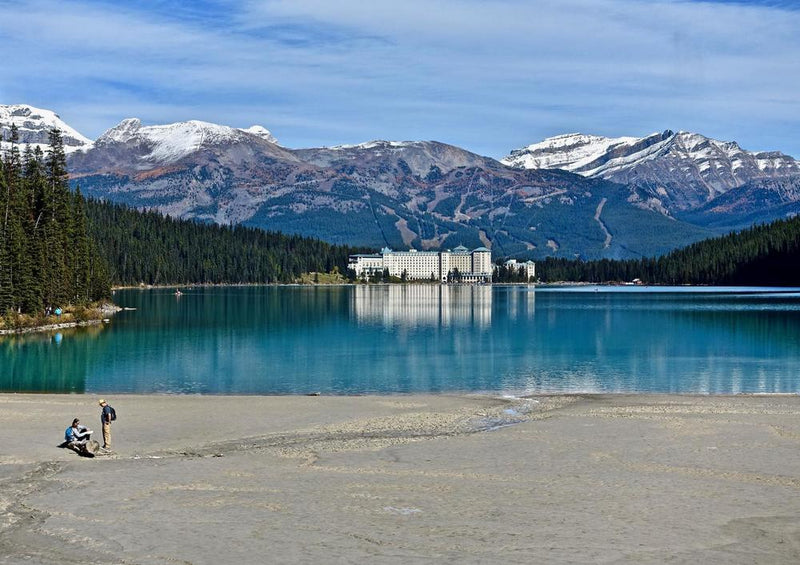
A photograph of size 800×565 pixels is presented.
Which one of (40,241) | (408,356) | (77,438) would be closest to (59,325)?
(40,241)

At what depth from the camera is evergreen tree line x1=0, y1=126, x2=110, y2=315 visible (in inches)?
Result: 3880

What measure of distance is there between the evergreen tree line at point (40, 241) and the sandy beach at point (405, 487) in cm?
5844

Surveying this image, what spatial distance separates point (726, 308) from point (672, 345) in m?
71.5

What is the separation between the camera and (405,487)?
2764cm

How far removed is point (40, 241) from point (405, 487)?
289ft

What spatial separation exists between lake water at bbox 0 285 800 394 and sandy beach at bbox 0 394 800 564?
548 inches

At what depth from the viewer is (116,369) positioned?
67000 mm

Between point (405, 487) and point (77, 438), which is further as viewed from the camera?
point (77, 438)

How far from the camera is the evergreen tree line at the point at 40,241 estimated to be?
323 ft

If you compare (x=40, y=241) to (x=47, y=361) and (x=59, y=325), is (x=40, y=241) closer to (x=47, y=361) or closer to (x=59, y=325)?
(x=59, y=325)

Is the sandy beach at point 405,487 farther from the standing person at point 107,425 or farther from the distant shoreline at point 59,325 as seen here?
the distant shoreline at point 59,325

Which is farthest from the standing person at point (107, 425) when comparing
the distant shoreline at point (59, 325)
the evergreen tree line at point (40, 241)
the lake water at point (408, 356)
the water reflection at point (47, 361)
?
the evergreen tree line at point (40, 241)

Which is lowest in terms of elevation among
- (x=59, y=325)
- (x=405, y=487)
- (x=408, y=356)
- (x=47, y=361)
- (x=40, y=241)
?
(x=408, y=356)

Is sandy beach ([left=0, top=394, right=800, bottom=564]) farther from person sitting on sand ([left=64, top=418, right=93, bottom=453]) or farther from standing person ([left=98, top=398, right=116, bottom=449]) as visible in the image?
standing person ([left=98, top=398, right=116, bottom=449])
